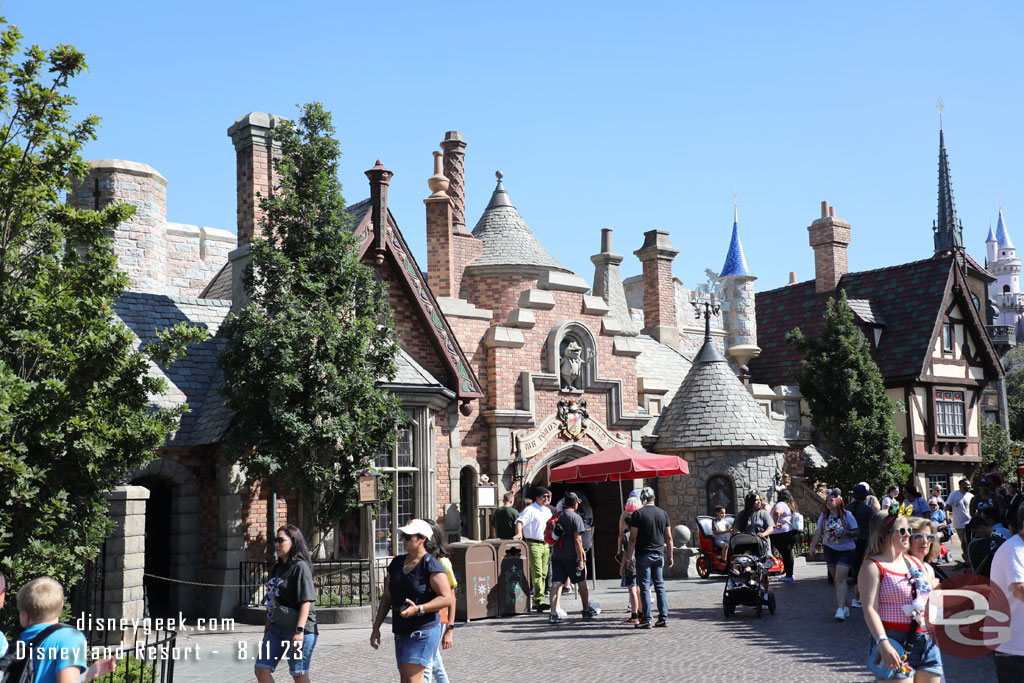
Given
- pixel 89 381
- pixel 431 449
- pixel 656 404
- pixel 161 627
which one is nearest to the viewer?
pixel 89 381

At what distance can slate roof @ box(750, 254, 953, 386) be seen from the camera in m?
31.2

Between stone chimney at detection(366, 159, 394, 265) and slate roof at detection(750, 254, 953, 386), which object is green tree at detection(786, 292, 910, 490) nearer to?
slate roof at detection(750, 254, 953, 386)

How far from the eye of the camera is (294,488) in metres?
15.8

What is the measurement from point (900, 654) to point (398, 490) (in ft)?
42.7

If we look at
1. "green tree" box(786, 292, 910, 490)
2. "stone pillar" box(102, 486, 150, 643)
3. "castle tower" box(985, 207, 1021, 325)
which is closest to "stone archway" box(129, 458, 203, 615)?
"stone pillar" box(102, 486, 150, 643)

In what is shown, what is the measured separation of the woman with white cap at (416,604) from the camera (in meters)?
7.35

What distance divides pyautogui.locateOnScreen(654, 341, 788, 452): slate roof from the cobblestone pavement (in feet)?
26.5

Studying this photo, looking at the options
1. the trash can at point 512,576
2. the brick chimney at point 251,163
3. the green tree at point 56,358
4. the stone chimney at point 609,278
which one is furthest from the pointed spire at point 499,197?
the green tree at point 56,358

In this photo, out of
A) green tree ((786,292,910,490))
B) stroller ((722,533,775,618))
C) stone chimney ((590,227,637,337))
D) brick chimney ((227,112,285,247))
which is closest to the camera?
stroller ((722,533,775,618))

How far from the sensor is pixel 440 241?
2300 cm

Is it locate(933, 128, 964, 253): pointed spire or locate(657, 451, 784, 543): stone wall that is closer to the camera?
locate(657, 451, 784, 543): stone wall

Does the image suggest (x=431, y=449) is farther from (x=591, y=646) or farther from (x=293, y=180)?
(x=591, y=646)

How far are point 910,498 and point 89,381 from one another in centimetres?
1556

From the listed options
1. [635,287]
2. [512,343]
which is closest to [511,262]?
[512,343]
